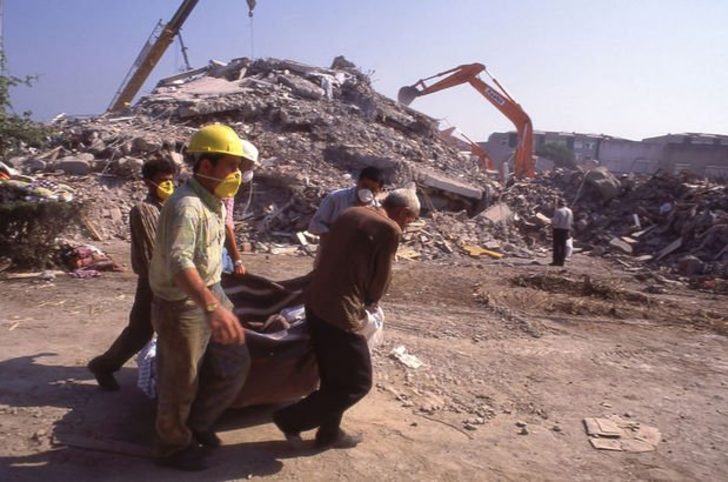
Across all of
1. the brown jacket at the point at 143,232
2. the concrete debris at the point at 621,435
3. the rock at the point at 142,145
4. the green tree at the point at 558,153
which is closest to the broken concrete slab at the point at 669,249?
the concrete debris at the point at 621,435

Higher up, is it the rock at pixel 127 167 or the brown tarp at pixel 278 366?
the rock at pixel 127 167

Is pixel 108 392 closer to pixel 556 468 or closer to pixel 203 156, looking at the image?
pixel 203 156

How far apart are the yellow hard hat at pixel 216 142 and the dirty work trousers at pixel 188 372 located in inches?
27.4

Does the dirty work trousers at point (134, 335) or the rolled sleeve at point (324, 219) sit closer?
the dirty work trousers at point (134, 335)

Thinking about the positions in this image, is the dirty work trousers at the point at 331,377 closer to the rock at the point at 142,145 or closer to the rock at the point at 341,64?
the rock at the point at 142,145

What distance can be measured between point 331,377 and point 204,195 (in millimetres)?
1201

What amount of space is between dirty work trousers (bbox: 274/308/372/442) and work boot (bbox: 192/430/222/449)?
0.35 m

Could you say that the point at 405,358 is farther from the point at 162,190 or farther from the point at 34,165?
the point at 34,165

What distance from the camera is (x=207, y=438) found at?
11.4ft

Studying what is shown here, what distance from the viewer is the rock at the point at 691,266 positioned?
12295 mm

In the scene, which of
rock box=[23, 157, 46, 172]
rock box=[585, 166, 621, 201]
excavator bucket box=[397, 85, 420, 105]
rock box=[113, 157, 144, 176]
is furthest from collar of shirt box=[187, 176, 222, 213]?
excavator bucket box=[397, 85, 420, 105]

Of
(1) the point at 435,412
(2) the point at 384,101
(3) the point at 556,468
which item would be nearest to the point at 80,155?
(2) the point at 384,101

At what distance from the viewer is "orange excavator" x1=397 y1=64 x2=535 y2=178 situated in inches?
854

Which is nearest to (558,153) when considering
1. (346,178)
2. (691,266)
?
(346,178)
